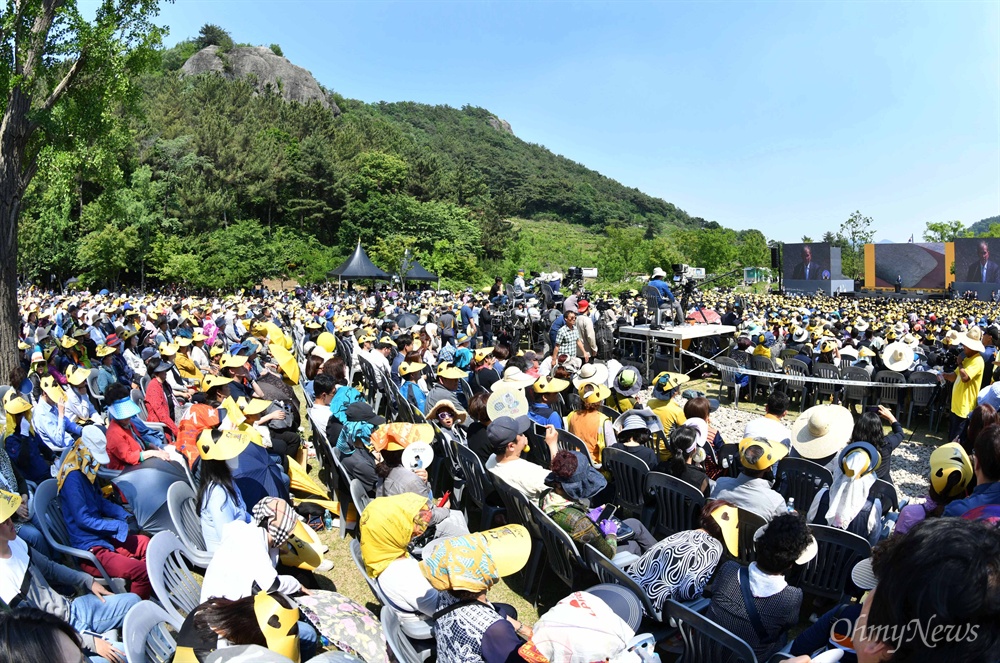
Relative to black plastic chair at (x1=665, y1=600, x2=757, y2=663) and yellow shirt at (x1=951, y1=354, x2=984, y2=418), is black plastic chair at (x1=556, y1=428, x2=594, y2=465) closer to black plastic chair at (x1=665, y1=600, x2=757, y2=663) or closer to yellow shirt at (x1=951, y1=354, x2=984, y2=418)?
black plastic chair at (x1=665, y1=600, x2=757, y2=663)

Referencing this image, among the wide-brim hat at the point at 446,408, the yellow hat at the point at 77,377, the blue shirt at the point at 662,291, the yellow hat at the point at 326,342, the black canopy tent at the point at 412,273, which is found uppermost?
the black canopy tent at the point at 412,273

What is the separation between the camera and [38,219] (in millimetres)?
33250

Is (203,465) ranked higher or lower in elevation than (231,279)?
lower

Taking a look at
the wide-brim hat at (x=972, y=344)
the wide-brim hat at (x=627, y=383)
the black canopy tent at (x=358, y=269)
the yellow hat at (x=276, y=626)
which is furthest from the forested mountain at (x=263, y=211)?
the wide-brim hat at (x=972, y=344)

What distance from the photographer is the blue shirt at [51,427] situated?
5.35m

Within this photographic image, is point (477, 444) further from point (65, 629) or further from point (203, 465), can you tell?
point (65, 629)

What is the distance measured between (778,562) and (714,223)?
128m

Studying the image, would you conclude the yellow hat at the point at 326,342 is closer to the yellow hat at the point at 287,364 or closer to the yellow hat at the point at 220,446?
the yellow hat at the point at 287,364

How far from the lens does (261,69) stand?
3354 inches

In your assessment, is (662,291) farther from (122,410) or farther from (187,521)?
(187,521)

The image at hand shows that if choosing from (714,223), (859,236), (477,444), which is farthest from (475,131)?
(477,444)

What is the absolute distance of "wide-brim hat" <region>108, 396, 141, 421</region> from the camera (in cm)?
479

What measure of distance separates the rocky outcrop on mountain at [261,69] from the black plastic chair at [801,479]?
84.9m

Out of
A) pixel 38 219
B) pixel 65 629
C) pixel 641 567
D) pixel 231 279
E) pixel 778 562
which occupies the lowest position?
pixel 641 567
